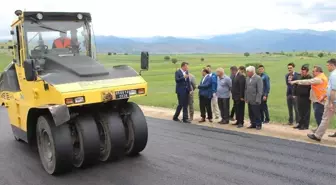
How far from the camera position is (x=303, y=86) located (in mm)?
10867

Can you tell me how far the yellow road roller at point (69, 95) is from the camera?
7068mm

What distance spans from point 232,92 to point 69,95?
648 centimetres

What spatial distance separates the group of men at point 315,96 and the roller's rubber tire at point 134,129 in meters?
4.37

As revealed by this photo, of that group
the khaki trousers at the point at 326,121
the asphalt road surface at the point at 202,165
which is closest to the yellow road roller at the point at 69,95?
the asphalt road surface at the point at 202,165

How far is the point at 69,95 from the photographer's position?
22.2ft

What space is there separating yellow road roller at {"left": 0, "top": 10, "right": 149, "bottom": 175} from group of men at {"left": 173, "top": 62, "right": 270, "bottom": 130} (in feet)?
14.2

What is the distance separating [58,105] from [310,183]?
462 cm

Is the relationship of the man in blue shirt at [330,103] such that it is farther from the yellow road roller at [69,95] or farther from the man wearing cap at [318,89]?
the yellow road roller at [69,95]

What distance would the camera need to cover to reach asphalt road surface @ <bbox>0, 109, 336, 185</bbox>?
672 cm

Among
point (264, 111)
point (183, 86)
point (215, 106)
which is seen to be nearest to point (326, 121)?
point (264, 111)

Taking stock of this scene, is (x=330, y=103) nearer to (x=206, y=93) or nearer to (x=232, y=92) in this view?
(x=232, y=92)

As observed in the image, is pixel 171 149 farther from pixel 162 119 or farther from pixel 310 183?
pixel 162 119

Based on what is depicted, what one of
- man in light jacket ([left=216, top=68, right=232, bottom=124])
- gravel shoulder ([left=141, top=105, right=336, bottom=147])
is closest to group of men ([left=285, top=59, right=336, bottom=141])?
gravel shoulder ([left=141, top=105, right=336, bottom=147])

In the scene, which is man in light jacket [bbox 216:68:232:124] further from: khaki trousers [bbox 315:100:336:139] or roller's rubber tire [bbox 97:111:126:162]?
roller's rubber tire [bbox 97:111:126:162]
